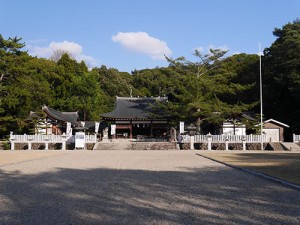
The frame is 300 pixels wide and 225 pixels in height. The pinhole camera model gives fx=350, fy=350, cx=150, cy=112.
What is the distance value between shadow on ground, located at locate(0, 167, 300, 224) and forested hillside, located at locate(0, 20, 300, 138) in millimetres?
19941

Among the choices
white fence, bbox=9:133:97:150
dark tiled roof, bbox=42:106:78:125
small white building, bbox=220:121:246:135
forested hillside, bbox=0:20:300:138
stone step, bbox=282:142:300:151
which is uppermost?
forested hillside, bbox=0:20:300:138

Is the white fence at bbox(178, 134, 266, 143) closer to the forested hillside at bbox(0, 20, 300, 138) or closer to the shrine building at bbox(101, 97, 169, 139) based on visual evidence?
the forested hillside at bbox(0, 20, 300, 138)

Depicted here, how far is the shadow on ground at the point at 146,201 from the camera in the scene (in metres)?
4.48

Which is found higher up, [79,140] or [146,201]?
[79,140]

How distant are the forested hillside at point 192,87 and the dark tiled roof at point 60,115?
4.24 feet

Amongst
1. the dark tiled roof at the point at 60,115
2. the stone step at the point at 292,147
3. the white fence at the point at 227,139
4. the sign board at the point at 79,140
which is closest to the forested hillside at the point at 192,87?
the dark tiled roof at the point at 60,115

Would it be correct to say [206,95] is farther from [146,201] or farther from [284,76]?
[146,201]

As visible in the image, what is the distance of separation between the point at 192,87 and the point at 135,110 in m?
7.86

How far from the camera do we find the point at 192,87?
2875 centimetres

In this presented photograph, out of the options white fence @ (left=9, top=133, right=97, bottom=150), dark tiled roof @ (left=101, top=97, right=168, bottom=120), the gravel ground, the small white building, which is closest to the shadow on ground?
the gravel ground

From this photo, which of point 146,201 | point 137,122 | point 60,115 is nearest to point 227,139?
point 137,122

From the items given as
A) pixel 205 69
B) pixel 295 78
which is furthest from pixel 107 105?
pixel 295 78

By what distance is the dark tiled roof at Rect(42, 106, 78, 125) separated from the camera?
106 feet

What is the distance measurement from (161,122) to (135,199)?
90.9 feet
